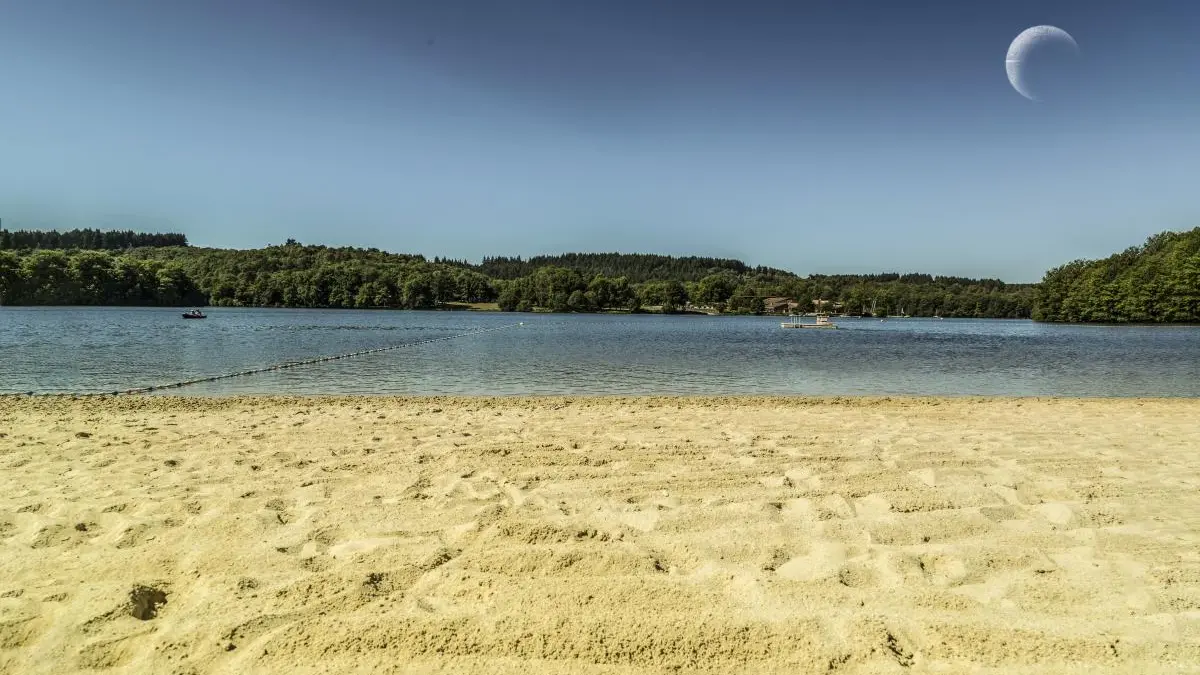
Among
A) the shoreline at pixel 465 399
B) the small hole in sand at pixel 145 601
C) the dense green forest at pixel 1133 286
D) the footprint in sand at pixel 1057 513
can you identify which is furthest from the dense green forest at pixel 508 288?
the small hole in sand at pixel 145 601

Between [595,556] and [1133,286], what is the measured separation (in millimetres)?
127122

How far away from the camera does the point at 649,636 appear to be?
3.29 m

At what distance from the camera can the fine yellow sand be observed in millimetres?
3172

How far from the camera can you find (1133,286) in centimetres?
9962

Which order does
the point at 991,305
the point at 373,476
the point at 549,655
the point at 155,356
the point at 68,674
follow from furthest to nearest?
the point at 991,305, the point at 155,356, the point at 373,476, the point at 549,655, the point at 68,674

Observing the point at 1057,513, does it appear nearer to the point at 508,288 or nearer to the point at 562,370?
the point at 562,370

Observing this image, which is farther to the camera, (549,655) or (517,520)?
(517,520)

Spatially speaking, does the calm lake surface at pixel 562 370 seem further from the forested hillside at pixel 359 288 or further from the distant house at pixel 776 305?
the distant house at pixel 776 305

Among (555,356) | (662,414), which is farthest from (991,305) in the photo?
(662,414)

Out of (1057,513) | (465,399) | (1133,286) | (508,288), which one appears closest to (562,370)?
(465,399)

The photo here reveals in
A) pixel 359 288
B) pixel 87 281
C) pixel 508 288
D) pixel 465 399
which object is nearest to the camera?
pixel 465 399

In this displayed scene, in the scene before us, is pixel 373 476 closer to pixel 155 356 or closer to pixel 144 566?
pixel 144 566

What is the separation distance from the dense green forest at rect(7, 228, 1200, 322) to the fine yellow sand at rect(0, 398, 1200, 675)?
379 ft

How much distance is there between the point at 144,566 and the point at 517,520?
2.46 m
